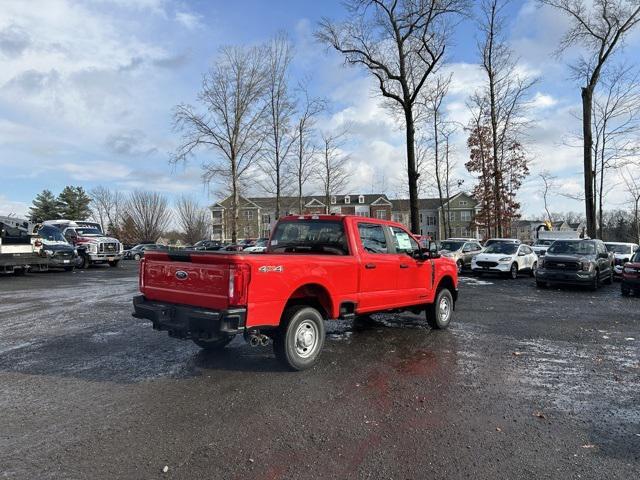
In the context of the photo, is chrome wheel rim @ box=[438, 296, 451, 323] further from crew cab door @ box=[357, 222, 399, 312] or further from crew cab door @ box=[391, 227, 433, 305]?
crew cab door @ box=[357, 222, 399, 312]

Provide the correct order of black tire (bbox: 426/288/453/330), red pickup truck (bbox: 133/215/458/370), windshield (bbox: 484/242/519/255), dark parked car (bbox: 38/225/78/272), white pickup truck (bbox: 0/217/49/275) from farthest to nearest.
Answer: dark parked car (bbox: 38/225/78/272) → windshield (bbox: 484/242/519/255) → white pickup truck (bbox: 0/217/49/275) → black tire (bbox: 426/288/453/330) → red pickup truck (bbox: 133/215/458/370)

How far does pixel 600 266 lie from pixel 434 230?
7383cm

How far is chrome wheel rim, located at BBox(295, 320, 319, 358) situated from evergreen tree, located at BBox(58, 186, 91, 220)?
75372mm

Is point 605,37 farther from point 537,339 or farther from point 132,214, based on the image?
point 132,214

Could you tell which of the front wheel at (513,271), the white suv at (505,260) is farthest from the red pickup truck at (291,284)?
the front wheel at (513,271)

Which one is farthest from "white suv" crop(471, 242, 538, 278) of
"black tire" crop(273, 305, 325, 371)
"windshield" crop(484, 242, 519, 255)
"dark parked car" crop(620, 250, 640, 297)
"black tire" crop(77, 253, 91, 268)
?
"black tire" crop(77, 253, 91, 268)

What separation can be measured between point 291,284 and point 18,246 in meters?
18.7

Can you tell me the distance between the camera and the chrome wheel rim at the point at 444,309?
8.44 m

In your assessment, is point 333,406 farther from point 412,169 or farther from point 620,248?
point 620,248

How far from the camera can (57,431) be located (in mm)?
3951

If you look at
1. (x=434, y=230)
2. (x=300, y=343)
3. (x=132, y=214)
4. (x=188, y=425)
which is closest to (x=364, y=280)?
(x=300, y=343)

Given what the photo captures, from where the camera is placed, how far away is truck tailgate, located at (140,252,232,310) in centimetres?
498

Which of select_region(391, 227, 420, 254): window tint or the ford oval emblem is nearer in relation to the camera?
the ford oval emblem

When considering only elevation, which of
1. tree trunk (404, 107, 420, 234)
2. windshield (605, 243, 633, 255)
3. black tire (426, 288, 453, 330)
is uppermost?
tree trunk (404, 107, 420, 234)
